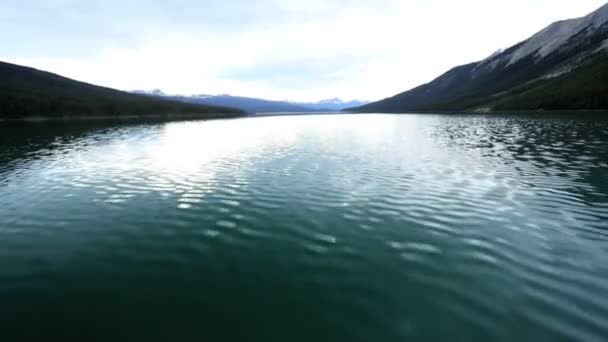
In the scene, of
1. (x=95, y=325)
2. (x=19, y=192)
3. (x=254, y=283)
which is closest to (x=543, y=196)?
(x=254, y=283)

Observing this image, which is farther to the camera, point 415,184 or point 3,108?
point 3,108

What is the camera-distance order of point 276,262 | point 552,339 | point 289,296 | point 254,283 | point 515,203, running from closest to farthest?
point 552,339, point 289,296, point 254,283, point 276,262, point 515,203

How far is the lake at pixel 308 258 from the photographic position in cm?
1037

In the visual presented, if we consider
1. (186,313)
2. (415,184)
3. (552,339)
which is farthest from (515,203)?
(186,313)

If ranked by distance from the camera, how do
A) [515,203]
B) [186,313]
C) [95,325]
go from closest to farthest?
[95,325], [186,313], [515,203]

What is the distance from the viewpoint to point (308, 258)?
1513 cm

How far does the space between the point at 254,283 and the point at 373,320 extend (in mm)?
5322

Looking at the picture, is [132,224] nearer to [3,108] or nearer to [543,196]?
[543,196]

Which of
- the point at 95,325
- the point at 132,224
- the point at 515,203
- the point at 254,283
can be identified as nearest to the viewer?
the point at 95,325

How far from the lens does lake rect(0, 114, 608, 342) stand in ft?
34.0

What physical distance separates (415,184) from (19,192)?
38.2 metres

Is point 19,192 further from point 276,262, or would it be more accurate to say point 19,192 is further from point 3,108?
point 3,108

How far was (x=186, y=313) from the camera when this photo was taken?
1096 centimetres

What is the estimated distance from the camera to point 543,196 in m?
24.5
